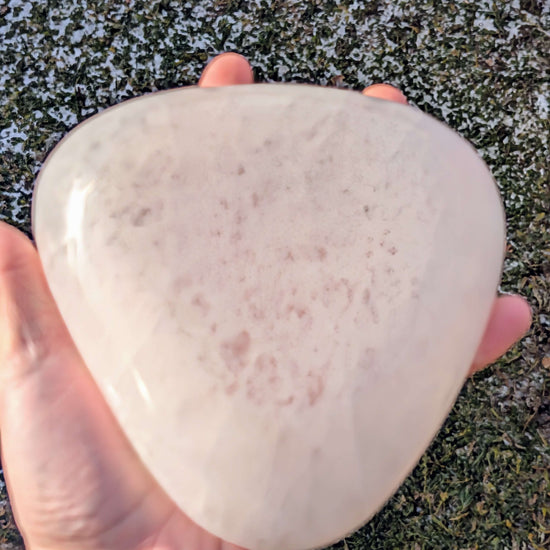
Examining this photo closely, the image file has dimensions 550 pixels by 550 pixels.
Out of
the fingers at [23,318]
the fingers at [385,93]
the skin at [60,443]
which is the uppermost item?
the fingers at [385,93]

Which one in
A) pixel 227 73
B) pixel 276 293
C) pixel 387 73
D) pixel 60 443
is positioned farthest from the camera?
pixel 387 73

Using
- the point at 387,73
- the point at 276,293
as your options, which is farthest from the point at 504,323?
the point at 387,73

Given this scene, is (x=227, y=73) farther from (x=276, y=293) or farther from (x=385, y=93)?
(x=276, y=293)

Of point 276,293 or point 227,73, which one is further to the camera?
point 227,73

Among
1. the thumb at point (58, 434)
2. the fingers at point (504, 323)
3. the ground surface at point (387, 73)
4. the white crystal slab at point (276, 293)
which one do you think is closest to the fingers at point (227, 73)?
the ground surface at point (387, 73)

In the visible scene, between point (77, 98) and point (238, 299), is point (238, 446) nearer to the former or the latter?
point (238, 299)

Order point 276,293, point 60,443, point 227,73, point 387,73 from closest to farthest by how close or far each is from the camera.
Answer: point 276,293 < point 60,443 < point 227,73 < point 387,73

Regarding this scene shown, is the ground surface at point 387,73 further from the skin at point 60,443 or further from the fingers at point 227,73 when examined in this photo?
the skin at point 60,443
